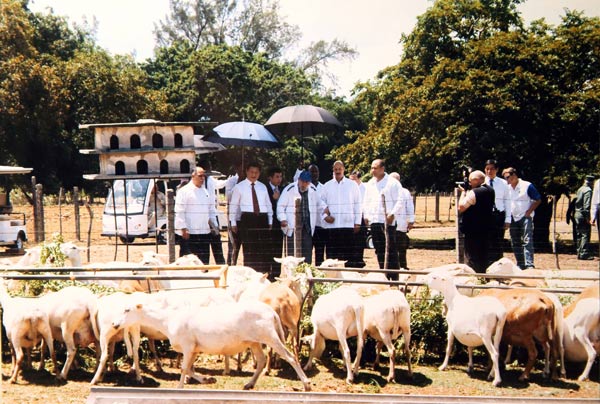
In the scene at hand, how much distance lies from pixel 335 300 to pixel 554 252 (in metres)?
2.03

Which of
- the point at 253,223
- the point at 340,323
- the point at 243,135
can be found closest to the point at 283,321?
the point at 340,323

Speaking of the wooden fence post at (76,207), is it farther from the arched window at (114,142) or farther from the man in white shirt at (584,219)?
the man in white shirt at (584,219)

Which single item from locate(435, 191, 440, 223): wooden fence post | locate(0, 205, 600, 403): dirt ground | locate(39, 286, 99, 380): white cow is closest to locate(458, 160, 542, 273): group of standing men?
locate(0, 205, 600, 403): dirt ground

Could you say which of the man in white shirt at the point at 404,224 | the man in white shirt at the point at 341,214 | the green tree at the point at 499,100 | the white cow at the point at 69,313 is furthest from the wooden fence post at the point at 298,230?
the white cow at the point at 69,313

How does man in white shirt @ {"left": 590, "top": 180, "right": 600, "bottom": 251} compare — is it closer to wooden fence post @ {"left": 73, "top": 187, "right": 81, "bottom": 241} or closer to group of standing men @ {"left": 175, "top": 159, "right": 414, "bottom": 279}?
group of standing men @ {"left": 175, "top": 159, "right": 414, "bottom": 279}

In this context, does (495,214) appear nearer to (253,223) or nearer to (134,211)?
(253,223)

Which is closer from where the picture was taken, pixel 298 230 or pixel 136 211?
pixel 136 211

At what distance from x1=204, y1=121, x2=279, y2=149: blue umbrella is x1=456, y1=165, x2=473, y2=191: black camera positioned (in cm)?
174

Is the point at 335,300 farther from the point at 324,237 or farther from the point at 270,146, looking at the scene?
the point at 324,237

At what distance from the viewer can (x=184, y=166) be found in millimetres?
7676

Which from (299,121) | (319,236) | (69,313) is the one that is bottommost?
(69,313)

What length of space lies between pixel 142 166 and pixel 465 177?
10.0 feet

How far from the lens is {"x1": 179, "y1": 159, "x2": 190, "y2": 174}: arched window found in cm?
762

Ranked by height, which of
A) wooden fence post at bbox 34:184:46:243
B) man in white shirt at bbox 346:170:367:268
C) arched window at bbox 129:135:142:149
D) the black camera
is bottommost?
man in white shirt at bbox 346:170:367:268
